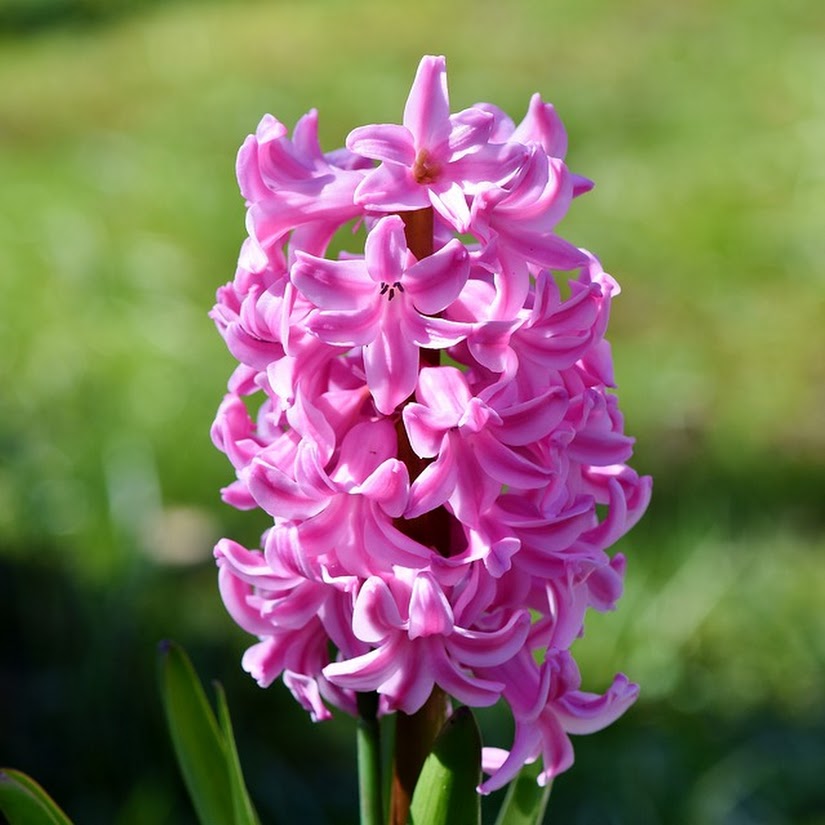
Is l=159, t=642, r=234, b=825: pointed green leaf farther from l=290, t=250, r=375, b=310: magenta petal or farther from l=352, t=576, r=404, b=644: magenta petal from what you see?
l=290, t=250, r=375, b=310: magenta petal

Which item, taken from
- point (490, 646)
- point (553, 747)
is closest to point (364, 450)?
point (490, 646)

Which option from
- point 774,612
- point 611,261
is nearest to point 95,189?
point 611,261

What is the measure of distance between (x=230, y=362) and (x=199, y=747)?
7.73ft

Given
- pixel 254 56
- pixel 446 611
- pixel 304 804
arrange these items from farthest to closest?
1. pixel 254 56
2. pixel 304 804
3. pixel 446 611

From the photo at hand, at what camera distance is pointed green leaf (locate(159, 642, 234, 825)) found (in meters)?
1.07

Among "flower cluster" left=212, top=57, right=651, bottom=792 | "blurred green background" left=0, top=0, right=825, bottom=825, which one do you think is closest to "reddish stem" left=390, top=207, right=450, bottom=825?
"flower cluster" left=212, top=57, right=651, bottom=792

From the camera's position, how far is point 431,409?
89 centimetres

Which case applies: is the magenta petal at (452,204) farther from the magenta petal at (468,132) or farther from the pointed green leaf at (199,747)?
the pointed green leaf at (199,747)

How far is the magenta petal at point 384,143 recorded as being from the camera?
0.88 meters

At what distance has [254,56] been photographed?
5879 mm

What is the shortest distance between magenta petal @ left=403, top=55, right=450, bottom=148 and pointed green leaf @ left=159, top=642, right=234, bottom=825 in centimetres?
44

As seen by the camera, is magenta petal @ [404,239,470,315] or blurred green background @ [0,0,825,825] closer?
magenta petal @ [404,239,470,315]

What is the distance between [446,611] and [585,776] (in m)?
1.30

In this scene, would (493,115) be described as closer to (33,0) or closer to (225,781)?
(225,781)
